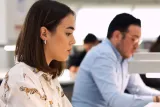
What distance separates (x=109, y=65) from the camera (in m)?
2.41

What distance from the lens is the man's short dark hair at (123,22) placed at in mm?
2531

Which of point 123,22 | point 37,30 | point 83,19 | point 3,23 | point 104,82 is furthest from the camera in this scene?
point 83,19

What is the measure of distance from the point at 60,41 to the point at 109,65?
93 cm

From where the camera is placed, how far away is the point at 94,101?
2.49 meters

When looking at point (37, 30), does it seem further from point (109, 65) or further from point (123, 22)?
point (123, 22)

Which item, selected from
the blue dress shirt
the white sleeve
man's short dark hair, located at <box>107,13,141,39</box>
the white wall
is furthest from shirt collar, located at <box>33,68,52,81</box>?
the white wall

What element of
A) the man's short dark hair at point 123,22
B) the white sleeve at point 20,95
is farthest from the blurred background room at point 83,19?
the white sleeve at point 20,95

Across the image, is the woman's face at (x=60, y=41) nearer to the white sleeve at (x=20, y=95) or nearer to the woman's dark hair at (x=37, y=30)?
the woman's dark hair at (x=37, y=30)

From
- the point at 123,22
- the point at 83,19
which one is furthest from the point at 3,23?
the point at 83,19

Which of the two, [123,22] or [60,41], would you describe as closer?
[60,41]

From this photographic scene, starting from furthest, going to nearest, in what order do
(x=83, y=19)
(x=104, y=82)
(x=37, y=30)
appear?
(x=83, y=19), (x=104, y=82), (x=37, y=30)

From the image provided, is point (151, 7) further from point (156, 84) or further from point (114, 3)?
point (156, 84)

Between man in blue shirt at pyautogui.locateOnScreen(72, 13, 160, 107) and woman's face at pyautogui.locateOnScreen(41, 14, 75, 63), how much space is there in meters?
0.83

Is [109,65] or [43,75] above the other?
[43,75]
